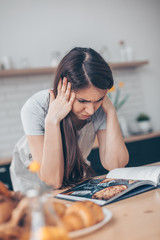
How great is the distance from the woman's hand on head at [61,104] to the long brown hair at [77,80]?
1.3 inches

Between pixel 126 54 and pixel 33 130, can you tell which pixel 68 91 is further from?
pixel 126 54

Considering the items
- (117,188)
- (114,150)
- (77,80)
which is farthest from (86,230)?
(114,150)

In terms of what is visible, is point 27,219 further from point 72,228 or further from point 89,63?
point 89,63

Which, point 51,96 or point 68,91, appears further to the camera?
point 51,96

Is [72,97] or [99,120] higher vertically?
[72,97]

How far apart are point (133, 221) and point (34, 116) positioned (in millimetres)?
869

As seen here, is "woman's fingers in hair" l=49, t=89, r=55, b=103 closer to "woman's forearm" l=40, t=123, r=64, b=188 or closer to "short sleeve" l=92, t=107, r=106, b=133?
"woman's forearm" l=40, t=123, r=64, b=188

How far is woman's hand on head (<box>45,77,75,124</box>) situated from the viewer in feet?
4.37

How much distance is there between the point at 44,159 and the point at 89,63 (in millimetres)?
487

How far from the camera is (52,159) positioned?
4.17ft

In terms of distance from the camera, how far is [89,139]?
160cm

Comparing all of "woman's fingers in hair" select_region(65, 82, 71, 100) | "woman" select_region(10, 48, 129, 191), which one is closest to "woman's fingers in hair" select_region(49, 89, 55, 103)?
"woman" select_region(10, 48, 129, 191)

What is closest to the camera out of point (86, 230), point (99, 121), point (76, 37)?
point (86, 230)

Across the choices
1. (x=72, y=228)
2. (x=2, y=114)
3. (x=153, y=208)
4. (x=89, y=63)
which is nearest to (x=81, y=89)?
(x=89, y=63)
